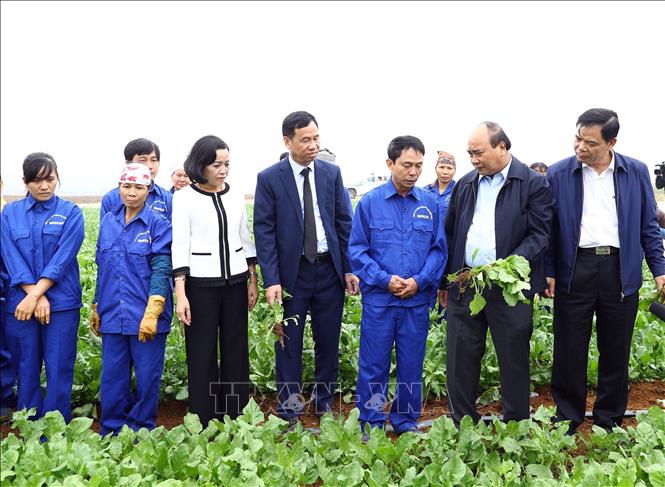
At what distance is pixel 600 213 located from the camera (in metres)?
3.59

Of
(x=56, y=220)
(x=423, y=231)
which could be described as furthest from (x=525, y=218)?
(x=56, y=220)

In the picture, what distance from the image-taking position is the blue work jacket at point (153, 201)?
13.1ft

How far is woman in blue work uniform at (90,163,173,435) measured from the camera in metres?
3.62

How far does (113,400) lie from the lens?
3711 mm

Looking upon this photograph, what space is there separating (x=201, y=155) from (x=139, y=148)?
1.11 meters

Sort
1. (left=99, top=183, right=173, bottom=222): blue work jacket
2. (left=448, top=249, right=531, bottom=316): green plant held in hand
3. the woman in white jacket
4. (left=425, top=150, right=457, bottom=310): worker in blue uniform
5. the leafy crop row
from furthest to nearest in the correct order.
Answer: (left=425, top=150, right=457, bottom=310): worker in blue uniform → (left=99, top=183, right=173, bottom=222): blue work jacket → the woman in white jacket → (left=448, top=249, right=531, bottom=316): green plant held in hand → the leafy crop row

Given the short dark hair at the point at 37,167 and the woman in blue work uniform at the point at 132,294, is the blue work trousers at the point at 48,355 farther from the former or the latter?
the short dark hair at the point at 37,167

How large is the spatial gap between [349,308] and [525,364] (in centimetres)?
322

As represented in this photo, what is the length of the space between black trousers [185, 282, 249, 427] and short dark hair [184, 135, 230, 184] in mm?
661

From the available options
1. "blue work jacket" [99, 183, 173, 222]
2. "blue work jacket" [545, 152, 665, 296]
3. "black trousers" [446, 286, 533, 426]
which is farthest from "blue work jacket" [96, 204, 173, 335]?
"blue work jacket" [545, 152, 665, 296]

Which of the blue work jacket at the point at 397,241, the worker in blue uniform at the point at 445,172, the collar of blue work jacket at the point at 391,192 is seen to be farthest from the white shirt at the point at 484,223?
the worker in blue uniform at the point at 445,172

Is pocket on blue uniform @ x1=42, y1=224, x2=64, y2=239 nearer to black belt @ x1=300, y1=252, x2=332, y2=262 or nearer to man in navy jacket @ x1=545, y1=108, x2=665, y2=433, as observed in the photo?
black belt @ x1=300, y1=252, x2=332, y2=262

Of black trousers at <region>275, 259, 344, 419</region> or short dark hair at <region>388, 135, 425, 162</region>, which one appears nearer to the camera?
short dark hair at <region>388, 135, 425, 162</region>

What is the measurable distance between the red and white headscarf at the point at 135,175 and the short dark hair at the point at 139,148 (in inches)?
27.9
